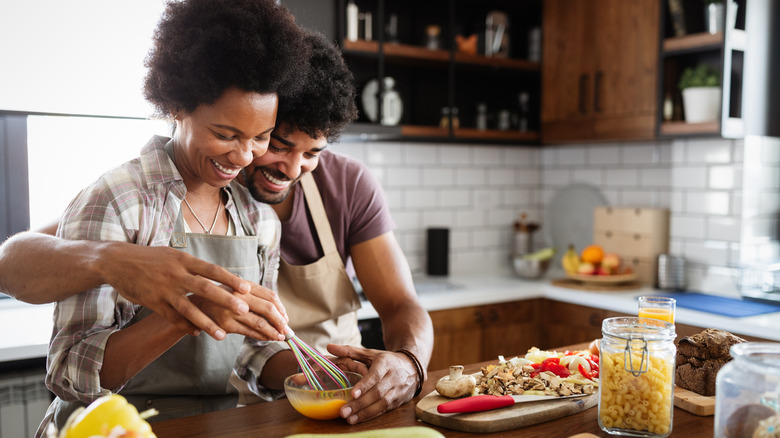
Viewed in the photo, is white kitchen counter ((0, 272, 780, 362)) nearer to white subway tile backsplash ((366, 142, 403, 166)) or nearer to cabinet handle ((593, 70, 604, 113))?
white subway tile backsplash ((366, 142, 403, 166))

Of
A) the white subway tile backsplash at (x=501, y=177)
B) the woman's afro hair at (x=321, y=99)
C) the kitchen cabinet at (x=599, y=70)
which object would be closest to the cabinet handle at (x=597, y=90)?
the kitchen cabinet at (x=599, y=70)

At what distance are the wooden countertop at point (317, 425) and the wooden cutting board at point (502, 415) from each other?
10 millimetres

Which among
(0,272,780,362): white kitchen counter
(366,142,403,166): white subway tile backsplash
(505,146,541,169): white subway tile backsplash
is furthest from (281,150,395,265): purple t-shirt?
(505,146,541,169): white subway tile backsplash

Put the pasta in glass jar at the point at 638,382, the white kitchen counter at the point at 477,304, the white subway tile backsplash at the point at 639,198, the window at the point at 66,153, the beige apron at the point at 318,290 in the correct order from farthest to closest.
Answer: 1. the white subway tile backsplash at the point at 639,198
2. the window at the point at 66,153
3. the white kitchen counter at the point at 477,304
4. the beige apron at the point at 318,290
5. the pasta in glass jar at the point at 638,382

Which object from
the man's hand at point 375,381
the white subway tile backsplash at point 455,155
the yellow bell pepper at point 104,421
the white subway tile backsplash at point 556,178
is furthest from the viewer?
the white subway tile backsplash at point 556,178

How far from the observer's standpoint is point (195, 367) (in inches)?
58.8

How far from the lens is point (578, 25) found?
361cm

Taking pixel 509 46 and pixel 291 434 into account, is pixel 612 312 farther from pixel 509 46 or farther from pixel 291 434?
pixel 291 434

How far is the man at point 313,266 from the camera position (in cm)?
113

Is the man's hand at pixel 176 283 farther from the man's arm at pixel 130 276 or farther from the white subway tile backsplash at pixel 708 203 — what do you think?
the white subway tile backsplash at pixel 708 203

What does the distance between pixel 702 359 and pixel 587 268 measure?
2129 mm

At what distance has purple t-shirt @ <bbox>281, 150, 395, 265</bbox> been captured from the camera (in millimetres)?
1817

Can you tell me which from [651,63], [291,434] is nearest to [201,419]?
[291,434]

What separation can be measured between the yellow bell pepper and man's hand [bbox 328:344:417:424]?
0.41 m
